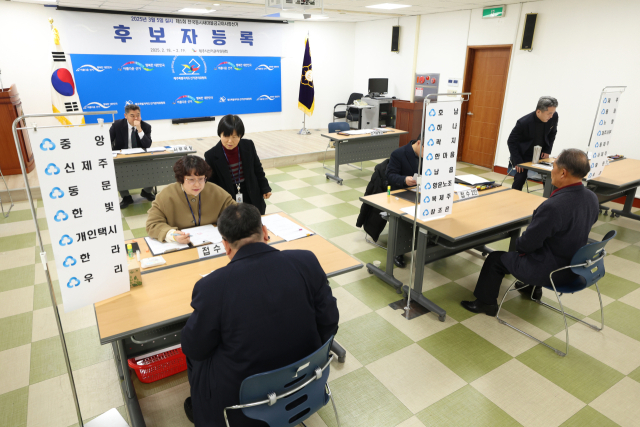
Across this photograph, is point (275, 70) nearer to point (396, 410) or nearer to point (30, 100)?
point (30, 100)

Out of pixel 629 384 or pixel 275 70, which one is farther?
pixel 275 70

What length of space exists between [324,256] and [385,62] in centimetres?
911

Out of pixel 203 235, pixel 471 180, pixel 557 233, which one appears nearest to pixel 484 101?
pixel 471 180

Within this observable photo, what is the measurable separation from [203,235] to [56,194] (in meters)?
1.15

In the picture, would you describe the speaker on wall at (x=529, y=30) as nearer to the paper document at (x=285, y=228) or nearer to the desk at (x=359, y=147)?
the desk at (x=359, y=147)

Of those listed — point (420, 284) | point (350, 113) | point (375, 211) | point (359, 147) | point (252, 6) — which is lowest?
point (420, 284)

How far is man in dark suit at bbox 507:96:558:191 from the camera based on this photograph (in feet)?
17.2

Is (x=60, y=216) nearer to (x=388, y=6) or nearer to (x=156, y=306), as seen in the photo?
(x=156, y=306)

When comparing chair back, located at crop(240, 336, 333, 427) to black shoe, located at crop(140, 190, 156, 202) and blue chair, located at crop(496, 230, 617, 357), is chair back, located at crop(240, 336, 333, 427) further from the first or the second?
black shoe, located at crop(140, 190, 156, 202)

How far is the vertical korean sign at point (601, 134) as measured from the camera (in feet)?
14.7

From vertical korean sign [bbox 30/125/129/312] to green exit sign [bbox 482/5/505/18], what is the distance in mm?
7541

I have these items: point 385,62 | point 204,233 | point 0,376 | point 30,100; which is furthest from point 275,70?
point 0,376

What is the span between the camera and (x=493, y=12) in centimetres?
725

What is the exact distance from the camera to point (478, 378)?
274cm
